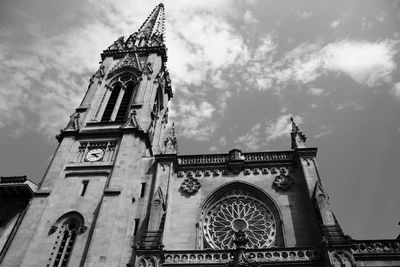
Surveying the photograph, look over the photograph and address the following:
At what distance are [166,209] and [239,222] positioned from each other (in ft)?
14.2

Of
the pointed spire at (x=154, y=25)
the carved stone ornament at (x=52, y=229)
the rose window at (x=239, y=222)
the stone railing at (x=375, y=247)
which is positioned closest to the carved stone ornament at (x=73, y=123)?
the carved stone ornament at (x=52, y=229)

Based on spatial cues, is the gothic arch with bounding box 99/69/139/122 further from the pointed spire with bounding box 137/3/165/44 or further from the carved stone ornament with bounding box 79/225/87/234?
the carved stone ornament with bounding box 79/225/87/234

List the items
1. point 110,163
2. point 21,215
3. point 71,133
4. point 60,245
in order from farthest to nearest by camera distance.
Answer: point 71,133
point 110,163
point 21,215
point 60,245

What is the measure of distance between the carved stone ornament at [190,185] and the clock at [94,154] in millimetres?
6420

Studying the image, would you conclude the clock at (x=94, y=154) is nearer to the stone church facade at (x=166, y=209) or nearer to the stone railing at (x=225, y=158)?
the stone church facade at (x=166, y=209)

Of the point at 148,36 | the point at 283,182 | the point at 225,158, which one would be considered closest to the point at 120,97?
the point at 225,158

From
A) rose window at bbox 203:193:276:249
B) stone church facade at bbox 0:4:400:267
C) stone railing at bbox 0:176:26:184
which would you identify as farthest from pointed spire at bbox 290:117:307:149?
stone railing at bbox 0:176:26:184

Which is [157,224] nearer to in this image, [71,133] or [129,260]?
[129,260]

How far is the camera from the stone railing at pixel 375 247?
53.2 ft

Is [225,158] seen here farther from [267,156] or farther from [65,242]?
[65,242]

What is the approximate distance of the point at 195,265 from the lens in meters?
16.6

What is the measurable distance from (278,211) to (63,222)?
12646 mm

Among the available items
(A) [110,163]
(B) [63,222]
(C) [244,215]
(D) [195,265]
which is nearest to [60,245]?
(B) [63,222]

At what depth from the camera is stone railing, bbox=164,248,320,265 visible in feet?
53.6
